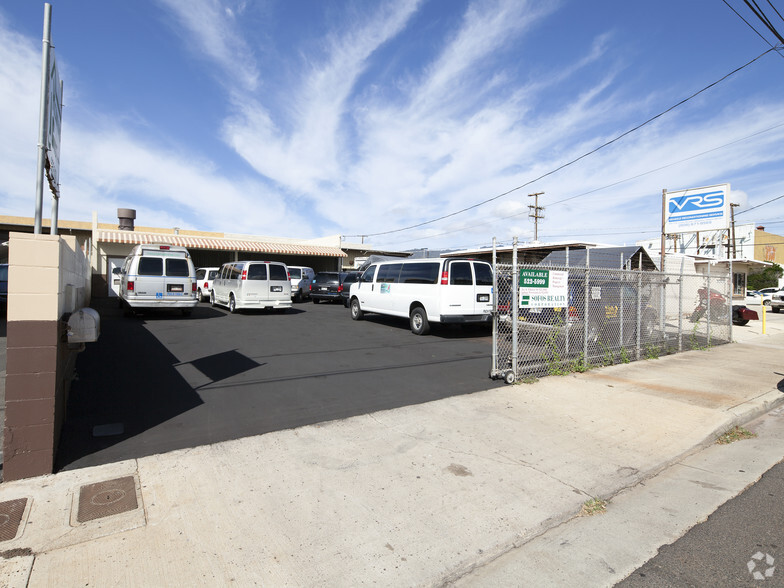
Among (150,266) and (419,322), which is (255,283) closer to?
(150,266)

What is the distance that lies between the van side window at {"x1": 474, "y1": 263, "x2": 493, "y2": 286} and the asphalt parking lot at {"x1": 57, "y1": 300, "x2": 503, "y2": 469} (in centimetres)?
152

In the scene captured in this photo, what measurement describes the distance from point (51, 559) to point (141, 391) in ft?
12.0

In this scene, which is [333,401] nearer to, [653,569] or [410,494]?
[410,494]

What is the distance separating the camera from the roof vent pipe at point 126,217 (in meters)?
29.2

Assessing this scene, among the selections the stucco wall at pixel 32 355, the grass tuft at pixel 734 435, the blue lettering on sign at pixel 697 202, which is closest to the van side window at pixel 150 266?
the stucco wall at pixel 32 355

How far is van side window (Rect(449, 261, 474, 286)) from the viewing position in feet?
36.3

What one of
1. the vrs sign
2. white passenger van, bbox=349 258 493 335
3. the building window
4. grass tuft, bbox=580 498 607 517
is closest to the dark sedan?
white passenger van, bbox=349 258 493 335

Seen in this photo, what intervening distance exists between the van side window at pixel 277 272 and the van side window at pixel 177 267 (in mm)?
2931

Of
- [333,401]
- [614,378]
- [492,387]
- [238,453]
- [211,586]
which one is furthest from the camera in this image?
[614,378]

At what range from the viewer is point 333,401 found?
5.98 metres

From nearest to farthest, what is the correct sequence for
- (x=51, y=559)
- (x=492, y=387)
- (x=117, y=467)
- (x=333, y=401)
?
(x=51, y=559) < (x=117, y=467) < (x=333, y=401) < (x=492, y=387)

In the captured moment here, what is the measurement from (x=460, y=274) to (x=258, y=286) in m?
8.25

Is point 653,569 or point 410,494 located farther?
point 410,494

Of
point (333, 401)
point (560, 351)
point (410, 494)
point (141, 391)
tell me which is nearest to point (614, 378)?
point (560, 351)
